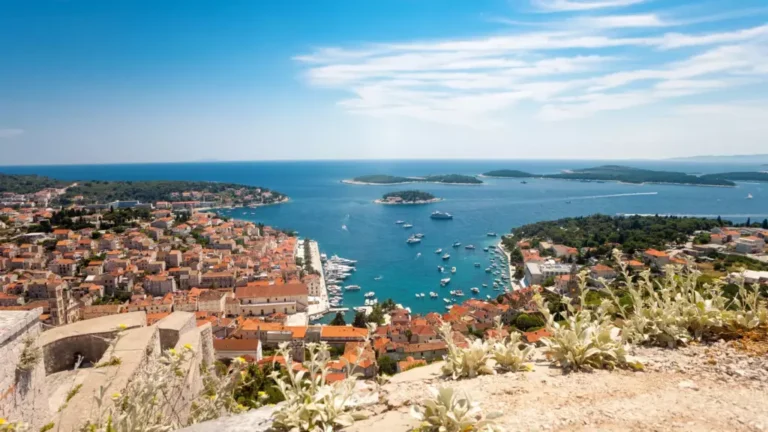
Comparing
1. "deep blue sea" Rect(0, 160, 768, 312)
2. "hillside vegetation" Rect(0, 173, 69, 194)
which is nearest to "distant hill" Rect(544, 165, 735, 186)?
"deep blue sea" Rect(0, 160, 768, 312)

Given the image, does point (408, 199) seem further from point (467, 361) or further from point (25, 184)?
point (467, 361)

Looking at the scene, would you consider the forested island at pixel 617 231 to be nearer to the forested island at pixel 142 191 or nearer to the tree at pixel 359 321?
the tree at pixel 359 321

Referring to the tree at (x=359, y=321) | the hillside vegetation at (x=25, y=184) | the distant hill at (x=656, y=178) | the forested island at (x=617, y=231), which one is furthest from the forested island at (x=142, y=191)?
the distant hill at (x=656, y=178)

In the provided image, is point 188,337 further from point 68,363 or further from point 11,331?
point 11,331

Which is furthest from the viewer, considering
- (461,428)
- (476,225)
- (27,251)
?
(476,225)

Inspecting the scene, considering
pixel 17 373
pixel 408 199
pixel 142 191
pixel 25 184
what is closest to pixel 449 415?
pixel 17 373

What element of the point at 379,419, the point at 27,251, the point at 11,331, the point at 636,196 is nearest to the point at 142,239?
the point at 27,251
